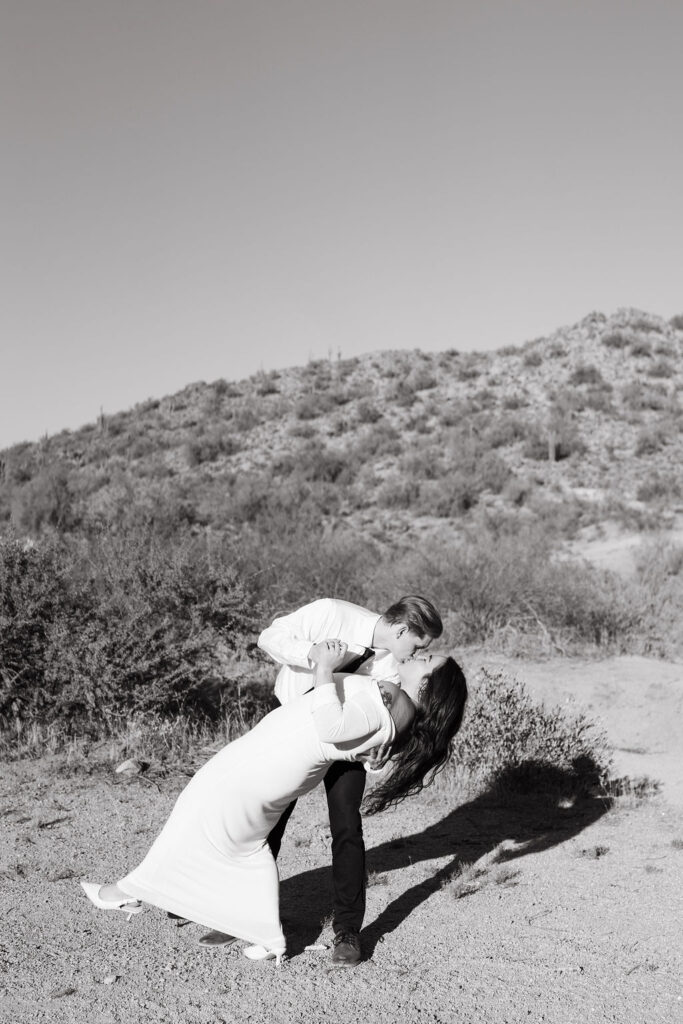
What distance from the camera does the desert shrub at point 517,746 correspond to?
755cm

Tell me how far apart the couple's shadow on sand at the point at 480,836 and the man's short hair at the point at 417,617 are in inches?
60.6

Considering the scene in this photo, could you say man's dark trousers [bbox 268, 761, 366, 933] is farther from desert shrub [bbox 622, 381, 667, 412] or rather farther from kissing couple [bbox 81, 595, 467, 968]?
desert shrub [bbox 622, 381, 667, 412]

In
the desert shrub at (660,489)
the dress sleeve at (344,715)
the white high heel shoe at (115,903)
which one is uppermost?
the dress sleeve at (344,715)

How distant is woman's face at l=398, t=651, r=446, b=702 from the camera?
4016mm

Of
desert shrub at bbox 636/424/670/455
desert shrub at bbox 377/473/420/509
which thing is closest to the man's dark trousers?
desert shrub at bbox 377/473/420/509

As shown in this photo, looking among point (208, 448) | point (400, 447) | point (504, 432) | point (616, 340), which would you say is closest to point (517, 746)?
point (400, 447)

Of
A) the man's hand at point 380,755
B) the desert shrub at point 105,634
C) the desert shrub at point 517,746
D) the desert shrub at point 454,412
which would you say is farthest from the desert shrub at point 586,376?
the man's hand at point 380,755

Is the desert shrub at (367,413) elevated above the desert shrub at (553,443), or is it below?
above

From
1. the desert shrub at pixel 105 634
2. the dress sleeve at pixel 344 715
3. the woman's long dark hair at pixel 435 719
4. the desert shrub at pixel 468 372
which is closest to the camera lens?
the dress sleeve at pixel 344 715

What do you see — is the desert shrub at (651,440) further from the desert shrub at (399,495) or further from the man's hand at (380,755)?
the man's hand at (380,755)

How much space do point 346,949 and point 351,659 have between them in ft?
4.23

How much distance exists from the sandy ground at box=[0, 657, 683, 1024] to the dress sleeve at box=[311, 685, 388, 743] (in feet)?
3.67

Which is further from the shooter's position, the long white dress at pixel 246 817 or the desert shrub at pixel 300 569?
the desert shrub at pixel 300 569

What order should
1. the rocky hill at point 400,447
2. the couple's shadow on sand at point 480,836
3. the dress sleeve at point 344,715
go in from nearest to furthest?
the dress sleeve at point 344,715, the couple's shadow on sand at point 480,836, the rocky hill at point 400,447
